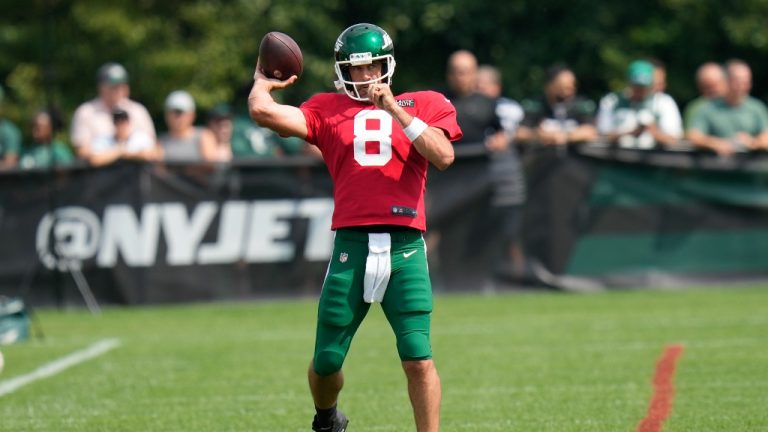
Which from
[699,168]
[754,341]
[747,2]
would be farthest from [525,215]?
[747,2]

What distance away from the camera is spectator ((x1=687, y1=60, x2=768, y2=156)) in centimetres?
1394

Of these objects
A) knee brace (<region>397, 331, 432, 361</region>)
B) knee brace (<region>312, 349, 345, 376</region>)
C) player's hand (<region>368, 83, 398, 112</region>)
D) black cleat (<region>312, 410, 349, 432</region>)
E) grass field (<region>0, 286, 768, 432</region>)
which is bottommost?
grass field (<region>0, 286, 768, 432</region>)

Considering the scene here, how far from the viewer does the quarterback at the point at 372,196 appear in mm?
6199

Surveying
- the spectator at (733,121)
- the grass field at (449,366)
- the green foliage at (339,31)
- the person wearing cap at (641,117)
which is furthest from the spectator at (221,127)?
the green foliage at (339,31)

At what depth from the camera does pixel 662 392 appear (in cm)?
795

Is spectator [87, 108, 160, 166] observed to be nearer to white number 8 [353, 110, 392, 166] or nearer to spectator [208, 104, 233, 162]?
spectator [208, 104, 233, 162]

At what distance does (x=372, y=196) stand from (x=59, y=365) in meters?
4.25

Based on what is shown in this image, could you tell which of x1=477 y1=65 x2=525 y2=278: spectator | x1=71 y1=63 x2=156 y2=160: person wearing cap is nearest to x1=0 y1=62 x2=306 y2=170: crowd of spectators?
x1=71 y1=63 x2=156 y2=160: person wearing cap

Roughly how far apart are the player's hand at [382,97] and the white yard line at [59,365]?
362 centimetres

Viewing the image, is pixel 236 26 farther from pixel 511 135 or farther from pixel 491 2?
pixel 511 135

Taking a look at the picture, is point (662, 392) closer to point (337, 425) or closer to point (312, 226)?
point (337, 425)

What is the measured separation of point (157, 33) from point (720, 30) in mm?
9449

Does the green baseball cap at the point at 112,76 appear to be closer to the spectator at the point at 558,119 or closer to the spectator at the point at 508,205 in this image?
the spectator at the point at 508,205

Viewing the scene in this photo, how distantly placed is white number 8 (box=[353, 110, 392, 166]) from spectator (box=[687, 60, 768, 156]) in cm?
821
